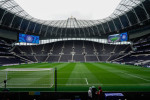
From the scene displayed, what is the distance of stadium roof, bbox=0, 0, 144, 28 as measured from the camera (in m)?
42.2

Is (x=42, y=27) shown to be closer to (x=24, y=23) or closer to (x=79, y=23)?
(x=24, y=23)

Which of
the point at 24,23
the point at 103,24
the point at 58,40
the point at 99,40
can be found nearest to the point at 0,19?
the point at 24,23

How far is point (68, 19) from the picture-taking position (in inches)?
2488

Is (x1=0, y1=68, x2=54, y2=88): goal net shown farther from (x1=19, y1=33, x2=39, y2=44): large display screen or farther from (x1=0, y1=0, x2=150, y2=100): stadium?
(x1=19, y1=33, x2=39, y2=44): large display screen

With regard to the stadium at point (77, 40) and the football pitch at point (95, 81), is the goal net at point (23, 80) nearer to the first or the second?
the football pitch at point (95, 81)

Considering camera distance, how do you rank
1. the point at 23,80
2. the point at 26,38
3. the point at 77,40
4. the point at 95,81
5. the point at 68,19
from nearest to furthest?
1. the point at 95,81
2. the point at 23,80
3. the point at 26,38
4. the point at 68,19
5. the point at 77,40

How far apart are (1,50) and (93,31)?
52146 millimetres

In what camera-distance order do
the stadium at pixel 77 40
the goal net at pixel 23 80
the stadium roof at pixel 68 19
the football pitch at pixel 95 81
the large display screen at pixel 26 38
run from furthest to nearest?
the large display screen at pixel 26 38, the stadium at pixel 77 40, the stadium roof at pixel 68 19, the football pitch at pixel 95 81, the goal net at pixel 23 80

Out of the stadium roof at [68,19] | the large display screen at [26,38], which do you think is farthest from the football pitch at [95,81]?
the large display screen at [26,38]

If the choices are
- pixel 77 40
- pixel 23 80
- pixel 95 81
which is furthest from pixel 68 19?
pixel 95 81

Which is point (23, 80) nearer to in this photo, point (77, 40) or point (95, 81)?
point (95, 81)

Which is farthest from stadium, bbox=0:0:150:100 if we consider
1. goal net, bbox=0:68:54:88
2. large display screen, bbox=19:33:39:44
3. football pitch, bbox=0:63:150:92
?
goal net, bbox=0:68:54:88

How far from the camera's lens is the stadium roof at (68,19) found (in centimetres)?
4219

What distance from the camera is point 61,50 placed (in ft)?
255
